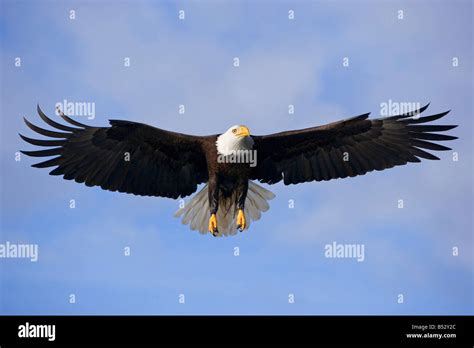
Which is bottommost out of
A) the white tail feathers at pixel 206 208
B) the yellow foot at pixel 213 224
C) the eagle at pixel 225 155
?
the yellow foot at pixel 213 224

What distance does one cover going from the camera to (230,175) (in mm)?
9773

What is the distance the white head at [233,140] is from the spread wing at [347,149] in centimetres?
31

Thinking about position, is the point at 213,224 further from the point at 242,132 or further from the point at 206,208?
the point at 242,132

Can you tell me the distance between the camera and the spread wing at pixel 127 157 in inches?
380

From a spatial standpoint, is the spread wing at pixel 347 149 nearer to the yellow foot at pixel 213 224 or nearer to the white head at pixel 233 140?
the white head at pixel 233 140

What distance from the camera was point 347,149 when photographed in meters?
10.2

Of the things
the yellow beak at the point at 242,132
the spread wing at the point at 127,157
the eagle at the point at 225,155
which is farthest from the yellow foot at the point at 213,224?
the yellow beak at the point at 242,132

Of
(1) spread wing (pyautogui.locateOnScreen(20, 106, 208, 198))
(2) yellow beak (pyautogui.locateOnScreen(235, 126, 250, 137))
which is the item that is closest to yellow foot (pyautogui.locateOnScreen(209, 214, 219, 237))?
(1) spread wing (pyautogui.locateOnScreen(20, 106, 208, 198))

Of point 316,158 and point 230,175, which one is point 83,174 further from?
point 316,158

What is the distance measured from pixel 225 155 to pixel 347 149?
1498 millimetres

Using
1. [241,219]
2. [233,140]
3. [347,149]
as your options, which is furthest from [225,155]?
[347,149]
